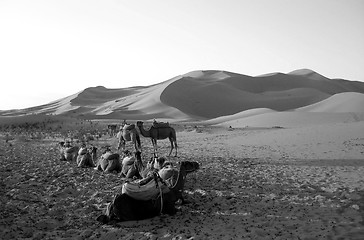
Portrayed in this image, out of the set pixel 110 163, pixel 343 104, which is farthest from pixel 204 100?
pixel 110 163

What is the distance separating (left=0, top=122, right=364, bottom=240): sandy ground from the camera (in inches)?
253

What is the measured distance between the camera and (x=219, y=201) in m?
8.28

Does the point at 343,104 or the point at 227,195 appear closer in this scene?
the point at 227,195

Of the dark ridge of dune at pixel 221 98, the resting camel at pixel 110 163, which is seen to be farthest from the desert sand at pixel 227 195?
the dark ridge of dune at pixel 221 98

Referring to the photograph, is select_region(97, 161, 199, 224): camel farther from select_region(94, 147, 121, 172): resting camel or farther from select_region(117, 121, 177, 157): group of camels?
select_region(117, 121, 177, 157): group of camels

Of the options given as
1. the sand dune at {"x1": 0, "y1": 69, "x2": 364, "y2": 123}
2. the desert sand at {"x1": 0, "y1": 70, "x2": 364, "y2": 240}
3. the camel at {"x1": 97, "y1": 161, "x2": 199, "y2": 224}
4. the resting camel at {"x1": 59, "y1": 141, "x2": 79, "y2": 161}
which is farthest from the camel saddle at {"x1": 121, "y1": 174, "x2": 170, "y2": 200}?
the sand dune at {"x1": 0, "y1": 69, "x2": 364, "y2": 123}

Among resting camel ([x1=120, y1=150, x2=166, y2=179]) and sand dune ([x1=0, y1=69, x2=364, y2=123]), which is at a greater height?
sand dune ([x1=0, y1=69, x2=364, y2=123])

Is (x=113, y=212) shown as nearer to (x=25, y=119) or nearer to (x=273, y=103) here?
(x=25, y=119)

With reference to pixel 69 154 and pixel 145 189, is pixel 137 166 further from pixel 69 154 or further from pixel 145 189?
pixel 69 154

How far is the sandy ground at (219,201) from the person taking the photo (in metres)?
6.44

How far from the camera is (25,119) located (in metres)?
38.2

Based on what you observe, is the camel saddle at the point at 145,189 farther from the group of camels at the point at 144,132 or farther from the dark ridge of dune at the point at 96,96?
the dark ridge of dune at the point at 96,96

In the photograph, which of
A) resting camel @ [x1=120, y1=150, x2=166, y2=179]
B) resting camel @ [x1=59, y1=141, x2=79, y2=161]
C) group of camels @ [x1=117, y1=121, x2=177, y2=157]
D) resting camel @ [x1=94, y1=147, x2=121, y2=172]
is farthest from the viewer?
resting camel @ [x1=59, y1=141, x2=79, y2=161]

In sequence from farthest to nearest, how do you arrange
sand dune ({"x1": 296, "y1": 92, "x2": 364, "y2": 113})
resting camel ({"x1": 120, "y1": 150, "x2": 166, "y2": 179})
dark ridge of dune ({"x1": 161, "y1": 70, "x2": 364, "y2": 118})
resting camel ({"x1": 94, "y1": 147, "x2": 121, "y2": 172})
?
dark ridge of dune ({"x1": 161, "y1": 70, "x2": 364, "y2": 118}) < sand dune ({"x1": 296, "y1": 92, "x2": 364, "y2": 113}) < resting camel ({"x1": 94, "y1": 147, "x2": 121, "y2": 172}) < resting camel ({"x1": 120, "y1": 150, "x2": 166, "y2": 179})
